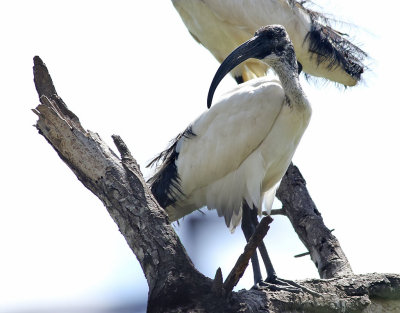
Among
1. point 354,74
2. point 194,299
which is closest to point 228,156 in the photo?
point 194,299

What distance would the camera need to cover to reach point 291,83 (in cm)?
584

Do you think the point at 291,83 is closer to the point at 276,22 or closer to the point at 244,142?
the point at 244,142

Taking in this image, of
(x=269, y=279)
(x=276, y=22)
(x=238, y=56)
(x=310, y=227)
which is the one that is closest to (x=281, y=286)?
(x=269, y=279)

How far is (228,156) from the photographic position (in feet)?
19.6

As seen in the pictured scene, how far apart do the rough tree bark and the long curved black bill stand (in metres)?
1.13

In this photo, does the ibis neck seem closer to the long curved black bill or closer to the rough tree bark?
the long curved black bill

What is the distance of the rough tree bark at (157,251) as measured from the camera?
4.30 meters

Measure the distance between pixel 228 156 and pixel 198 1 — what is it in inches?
A: 102

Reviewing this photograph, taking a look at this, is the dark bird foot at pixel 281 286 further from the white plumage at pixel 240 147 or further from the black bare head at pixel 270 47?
the black bare head at pixel 270 47

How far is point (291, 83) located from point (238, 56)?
1.36 ft

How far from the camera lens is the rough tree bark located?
169 inches

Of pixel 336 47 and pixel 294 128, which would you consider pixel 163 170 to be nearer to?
pixel 294 128

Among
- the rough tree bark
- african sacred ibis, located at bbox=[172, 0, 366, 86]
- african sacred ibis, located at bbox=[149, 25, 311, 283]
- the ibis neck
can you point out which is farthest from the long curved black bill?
african sacred ibis, located at bbox=[172, 0, 366, 86]

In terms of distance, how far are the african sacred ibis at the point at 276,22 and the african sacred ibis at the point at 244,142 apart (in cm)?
203
